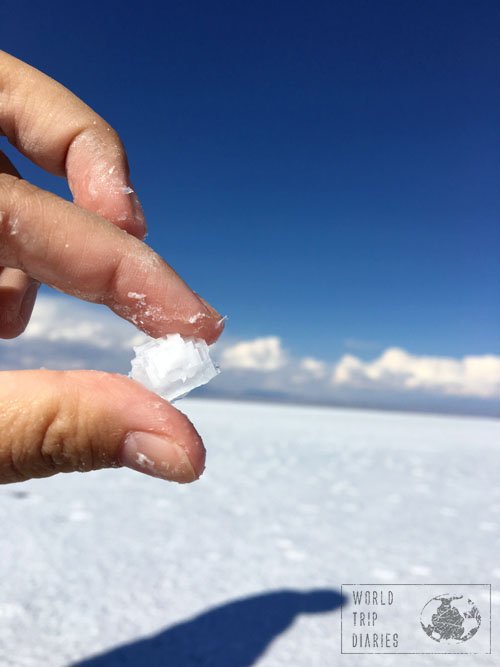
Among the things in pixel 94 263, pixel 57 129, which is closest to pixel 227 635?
pixel 94 263

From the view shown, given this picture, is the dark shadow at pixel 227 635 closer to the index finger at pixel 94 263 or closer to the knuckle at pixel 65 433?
the knuckle at pixel 65 433

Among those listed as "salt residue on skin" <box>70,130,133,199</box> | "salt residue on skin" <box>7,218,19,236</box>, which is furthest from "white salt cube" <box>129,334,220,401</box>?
"salt residue on skin" <box>70,130,133,199</box>

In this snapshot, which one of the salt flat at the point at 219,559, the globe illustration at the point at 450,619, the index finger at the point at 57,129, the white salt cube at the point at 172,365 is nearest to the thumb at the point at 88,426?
the white salt cube at the point at 172,365

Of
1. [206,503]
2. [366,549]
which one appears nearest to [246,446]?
[206,503]

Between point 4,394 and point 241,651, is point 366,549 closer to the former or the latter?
point 241,651

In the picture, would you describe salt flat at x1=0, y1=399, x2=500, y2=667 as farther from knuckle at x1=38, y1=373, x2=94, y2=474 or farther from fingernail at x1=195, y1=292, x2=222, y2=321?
fingernail at x1=195, y1=292, x2=222, y2=321

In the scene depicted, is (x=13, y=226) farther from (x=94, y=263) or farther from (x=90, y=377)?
(x=90, y=377)
